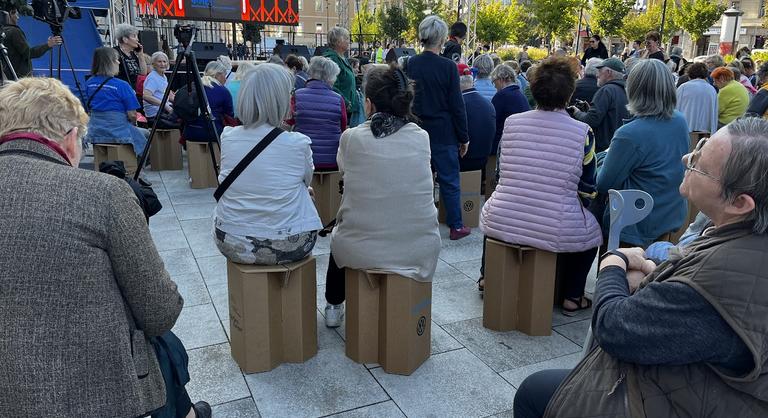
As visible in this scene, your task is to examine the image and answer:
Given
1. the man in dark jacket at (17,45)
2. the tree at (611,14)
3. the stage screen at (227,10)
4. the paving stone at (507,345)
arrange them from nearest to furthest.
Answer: the paving stone at (507,345) → the man in dark jacket at (17,45) → the stage screen at (227,10) → the tree at (611,14)

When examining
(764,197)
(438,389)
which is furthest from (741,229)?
(438,389)

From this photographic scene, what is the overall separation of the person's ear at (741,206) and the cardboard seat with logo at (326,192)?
4124 mm

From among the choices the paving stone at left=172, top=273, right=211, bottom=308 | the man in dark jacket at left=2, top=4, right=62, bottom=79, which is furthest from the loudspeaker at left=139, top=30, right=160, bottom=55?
the paving stone at left=172, top=273, right=211, bottom=308

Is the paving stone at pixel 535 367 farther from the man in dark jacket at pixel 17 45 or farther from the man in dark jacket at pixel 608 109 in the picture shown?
the man in dark jacket at pixel 17 45

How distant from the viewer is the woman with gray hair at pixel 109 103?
18.9 feet

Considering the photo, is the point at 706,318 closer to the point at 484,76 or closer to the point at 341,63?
the point at 341,63

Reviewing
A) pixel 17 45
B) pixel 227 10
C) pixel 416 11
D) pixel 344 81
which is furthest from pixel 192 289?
pixel 416 11

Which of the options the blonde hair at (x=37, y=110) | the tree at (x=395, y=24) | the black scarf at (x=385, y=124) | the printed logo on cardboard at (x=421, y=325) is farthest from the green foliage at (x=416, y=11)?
the blonde hair at (x=37, y=110)

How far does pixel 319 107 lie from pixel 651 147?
2809 millimetres

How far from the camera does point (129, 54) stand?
25.5 feet

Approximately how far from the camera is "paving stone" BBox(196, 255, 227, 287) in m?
4.16

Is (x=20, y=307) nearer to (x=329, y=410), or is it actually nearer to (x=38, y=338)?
(x=38, y=338)

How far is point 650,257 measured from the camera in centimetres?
195

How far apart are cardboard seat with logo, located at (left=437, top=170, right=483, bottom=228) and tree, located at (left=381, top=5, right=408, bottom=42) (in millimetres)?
34122
